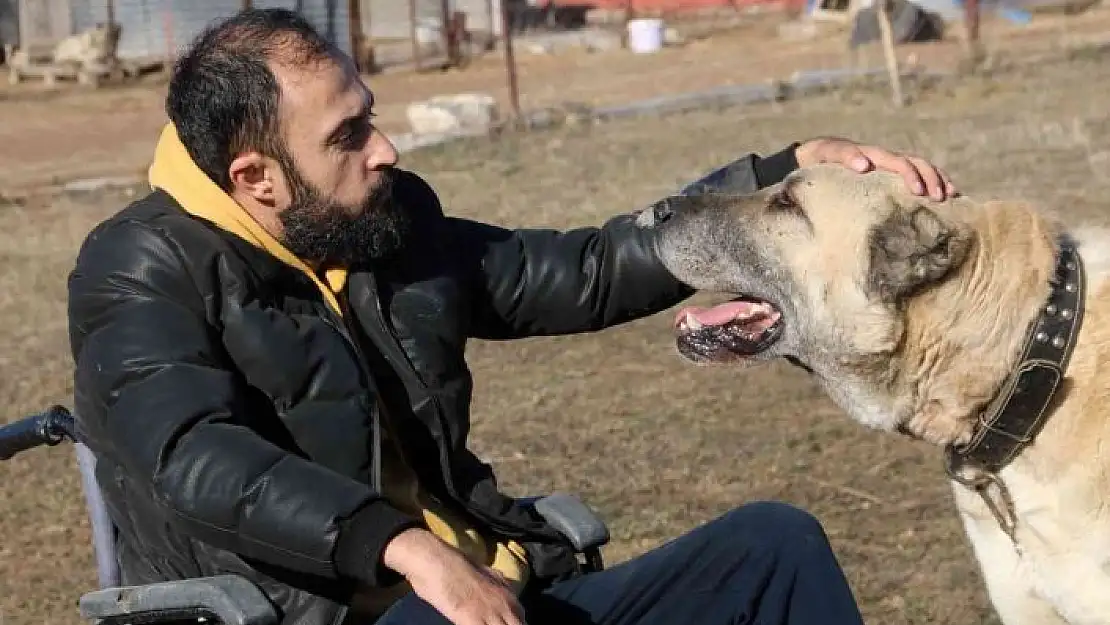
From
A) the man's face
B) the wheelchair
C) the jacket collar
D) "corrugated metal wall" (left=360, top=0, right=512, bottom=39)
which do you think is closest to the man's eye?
the man's face

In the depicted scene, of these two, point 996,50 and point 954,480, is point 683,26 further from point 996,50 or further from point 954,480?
point 954,480

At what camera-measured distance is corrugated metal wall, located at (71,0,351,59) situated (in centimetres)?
2275

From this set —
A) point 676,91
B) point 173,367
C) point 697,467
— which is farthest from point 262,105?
point 676,91

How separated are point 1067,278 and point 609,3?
85.5 feet

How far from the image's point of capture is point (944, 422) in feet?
10.4

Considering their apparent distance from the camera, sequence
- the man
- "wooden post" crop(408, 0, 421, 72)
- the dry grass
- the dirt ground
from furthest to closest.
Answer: "wooden post" crop(408, 0, 421, 72) → the dirt ground → the dry grass → the man

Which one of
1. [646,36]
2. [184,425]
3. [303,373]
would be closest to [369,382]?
[303,373]

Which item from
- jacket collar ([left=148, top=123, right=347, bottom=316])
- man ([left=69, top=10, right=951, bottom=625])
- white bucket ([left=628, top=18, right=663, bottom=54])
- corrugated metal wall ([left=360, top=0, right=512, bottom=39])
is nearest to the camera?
man ([left=69, top=10, right=951, bottom=625])

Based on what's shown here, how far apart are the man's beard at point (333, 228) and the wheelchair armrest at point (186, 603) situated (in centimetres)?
64

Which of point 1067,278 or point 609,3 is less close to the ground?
point 1067,278

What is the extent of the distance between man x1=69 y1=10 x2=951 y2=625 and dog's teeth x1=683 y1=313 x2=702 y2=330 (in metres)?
0.47

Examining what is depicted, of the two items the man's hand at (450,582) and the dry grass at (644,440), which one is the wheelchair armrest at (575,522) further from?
the dry grass at (644,440)

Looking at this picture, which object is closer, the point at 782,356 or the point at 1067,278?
the point at 1067,278

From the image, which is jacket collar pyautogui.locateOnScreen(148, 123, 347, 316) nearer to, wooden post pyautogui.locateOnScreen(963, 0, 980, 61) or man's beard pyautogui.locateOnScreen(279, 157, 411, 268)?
man's beard pyautogui.locateOnScreen(279, 157, 411, 268)
